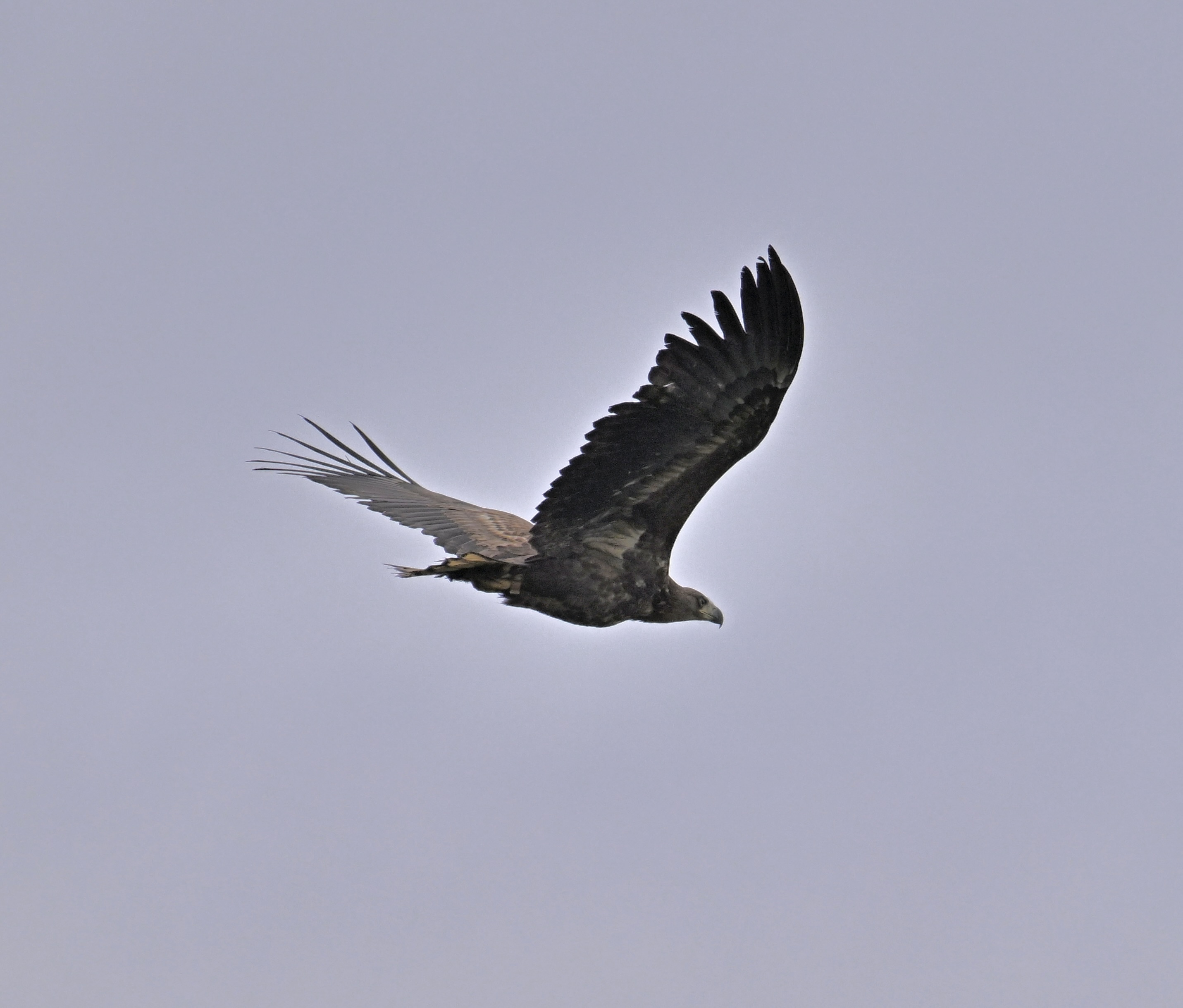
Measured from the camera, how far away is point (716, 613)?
41.3 feet

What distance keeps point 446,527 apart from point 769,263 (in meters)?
3.61

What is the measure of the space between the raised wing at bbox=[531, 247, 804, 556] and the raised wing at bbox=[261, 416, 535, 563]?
1.63 feet

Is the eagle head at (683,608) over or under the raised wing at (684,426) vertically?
under

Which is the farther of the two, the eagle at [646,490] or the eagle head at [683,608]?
the eagle head at [683,608]

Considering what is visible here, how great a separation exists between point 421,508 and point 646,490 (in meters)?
2.48

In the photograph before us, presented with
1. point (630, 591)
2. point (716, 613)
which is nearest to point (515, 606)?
point (630, 591)

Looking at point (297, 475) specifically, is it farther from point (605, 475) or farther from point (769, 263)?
point (769, 263)

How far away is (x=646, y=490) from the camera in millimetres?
11109

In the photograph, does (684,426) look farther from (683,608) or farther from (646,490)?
(683,608)

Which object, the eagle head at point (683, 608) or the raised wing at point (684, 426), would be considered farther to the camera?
the eagle head at point (683, 608)

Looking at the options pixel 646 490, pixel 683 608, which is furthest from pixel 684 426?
pixel 683 608

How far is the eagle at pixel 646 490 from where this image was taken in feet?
33.7

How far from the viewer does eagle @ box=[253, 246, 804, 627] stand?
10258 millimetres

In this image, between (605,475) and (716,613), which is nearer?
(605,475)
